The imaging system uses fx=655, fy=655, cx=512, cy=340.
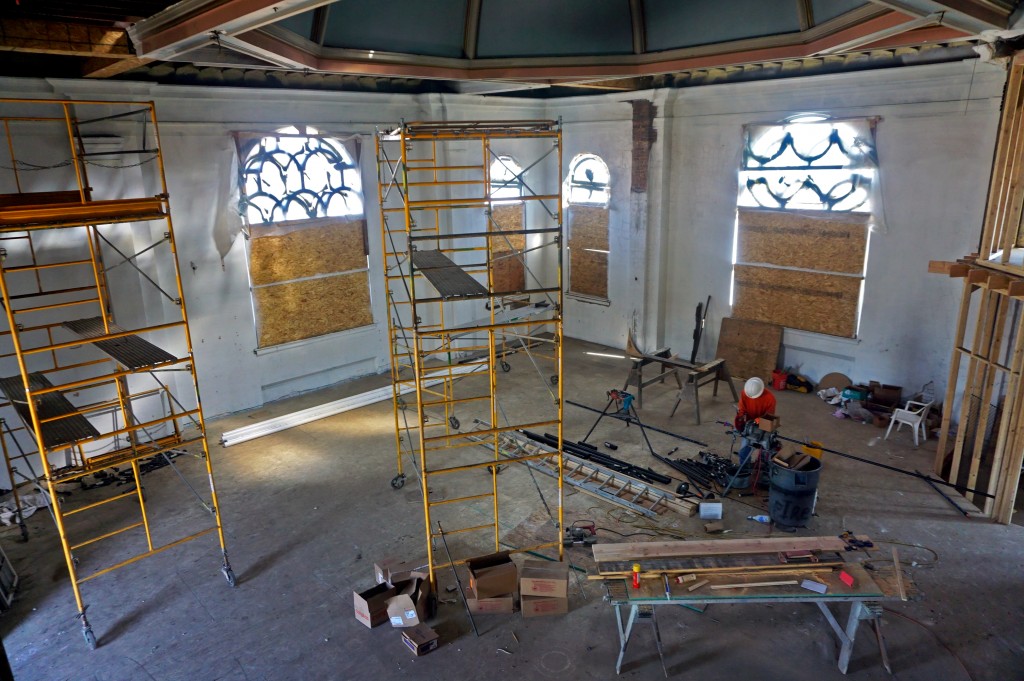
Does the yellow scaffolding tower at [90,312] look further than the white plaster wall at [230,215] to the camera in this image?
No

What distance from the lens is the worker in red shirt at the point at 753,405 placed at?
8.60 meters

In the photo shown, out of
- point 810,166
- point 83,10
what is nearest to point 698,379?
point 810,166

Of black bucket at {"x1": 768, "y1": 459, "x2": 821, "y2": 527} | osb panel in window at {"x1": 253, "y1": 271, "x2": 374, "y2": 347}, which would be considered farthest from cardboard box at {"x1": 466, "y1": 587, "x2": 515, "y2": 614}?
osb panel in window at {"x1": 253, "y1": 271, "x2": 374, "y2": 347}

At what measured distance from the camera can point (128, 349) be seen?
266 inches

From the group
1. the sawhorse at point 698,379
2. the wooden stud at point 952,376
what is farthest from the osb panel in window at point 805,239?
the wooden stud at point 952,376

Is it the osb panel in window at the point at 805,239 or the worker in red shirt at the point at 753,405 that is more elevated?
the osb panel in window at the point at 805,239

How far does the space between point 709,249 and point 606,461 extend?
6.05 metres

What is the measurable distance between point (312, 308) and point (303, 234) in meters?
1.38

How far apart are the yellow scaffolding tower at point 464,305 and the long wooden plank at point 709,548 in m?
0.84

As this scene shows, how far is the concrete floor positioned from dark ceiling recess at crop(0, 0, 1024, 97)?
5539 millimetres

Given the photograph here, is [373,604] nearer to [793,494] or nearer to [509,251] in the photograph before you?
[793,494]

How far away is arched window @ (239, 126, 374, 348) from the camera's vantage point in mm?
11477

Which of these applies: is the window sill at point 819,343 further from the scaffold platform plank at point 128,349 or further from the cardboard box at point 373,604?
the scaffold platform plank at point 128,349

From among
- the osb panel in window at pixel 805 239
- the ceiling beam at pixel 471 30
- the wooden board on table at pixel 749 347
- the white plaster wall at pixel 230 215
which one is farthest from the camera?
the wooden board on table at pixel 749 347
